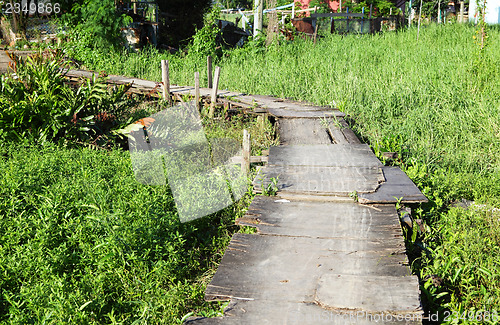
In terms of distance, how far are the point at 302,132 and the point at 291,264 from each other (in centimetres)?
375

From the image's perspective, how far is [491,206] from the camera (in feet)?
15.6

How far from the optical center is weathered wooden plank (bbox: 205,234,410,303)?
309 cm

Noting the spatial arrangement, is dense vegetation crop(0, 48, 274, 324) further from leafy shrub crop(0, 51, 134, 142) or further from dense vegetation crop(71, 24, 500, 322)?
dense vegetation crop(71, 24, 500, 322)

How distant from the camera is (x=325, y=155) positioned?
5695 millimetres

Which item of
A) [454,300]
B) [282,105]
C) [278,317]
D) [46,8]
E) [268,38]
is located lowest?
[454,300]

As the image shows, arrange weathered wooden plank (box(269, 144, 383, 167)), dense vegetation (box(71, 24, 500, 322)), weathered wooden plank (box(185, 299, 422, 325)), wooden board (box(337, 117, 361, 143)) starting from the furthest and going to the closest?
wooden board (box(337, 117, 361, 143))
weathered wooden plank (box(269, 144, 383, 167))
dense vegetation (box(71, 24, 500, 322))
weathered wooden plank (box(185, 299, 422, 325))

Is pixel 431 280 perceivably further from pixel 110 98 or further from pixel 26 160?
pixel 110 98

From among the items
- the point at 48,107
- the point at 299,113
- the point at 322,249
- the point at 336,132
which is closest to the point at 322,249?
the point at 322,249

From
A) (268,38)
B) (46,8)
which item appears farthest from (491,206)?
(46,8)

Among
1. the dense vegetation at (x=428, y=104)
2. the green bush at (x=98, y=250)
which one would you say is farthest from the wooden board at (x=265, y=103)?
the green bush at (x=98, y=250)

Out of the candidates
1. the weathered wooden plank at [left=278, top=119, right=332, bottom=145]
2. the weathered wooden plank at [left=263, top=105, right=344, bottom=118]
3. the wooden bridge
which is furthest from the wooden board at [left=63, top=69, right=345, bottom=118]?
the wooden bridge

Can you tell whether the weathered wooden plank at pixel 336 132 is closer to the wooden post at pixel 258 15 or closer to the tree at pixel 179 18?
the wooden post at pixel 258 15

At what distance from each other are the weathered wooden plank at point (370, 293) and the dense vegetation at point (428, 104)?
53cm

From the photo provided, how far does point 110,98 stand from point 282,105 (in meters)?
3.12
